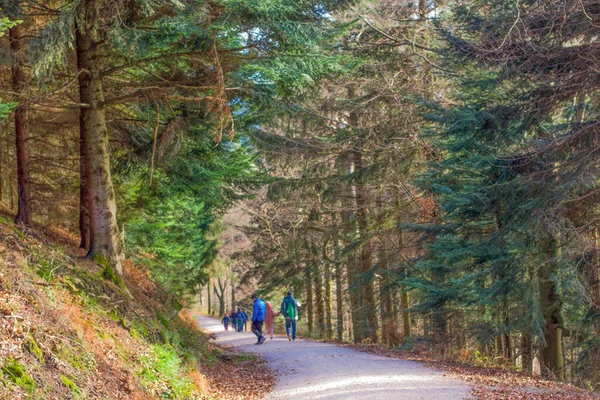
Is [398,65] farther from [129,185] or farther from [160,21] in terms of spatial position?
[160,21]

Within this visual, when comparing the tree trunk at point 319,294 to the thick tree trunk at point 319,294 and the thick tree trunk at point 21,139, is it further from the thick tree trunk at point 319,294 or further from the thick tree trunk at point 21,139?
the thick tree trunk at point 21,139

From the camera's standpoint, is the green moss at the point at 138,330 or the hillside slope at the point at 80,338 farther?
the green moss at the point at 138,330

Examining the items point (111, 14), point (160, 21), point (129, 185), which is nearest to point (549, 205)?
point (160, 21)

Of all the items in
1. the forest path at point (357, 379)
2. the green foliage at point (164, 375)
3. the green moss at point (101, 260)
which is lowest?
the forest path at point (357, 379)

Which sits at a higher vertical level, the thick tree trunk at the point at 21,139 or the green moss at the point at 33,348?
the thick tree trunk at the point at 21,139

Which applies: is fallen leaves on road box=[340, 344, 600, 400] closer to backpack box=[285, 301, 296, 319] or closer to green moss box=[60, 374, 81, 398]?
green moss box=[60, 374, 81, 398]

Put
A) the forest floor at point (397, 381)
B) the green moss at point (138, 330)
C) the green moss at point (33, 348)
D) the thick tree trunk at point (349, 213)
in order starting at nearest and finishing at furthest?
the green moss at point (33, 348), the forest floor at point (397, 381), the green moss at point (138, 330), the thick tree trunk at point (349, 213)

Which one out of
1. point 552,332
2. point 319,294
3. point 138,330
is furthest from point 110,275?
point 319,294

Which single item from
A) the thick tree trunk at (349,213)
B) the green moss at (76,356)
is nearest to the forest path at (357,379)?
the green moss at (76,356)

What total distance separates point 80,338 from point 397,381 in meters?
5.35

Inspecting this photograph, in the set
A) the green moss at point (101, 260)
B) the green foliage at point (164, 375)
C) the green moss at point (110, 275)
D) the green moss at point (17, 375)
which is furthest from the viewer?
the green moss at point (101, 260)

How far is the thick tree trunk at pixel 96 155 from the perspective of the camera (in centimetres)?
1081

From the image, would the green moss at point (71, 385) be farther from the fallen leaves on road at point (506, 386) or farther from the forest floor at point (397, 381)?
the fallen leaves on road at point (506, 386)

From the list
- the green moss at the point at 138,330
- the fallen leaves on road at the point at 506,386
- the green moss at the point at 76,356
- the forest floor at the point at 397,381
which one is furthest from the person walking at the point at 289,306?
the green moss at the point at 76,356
